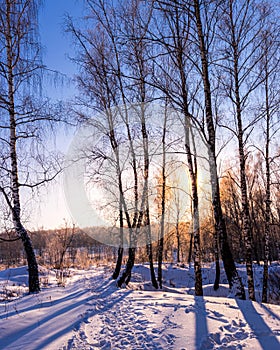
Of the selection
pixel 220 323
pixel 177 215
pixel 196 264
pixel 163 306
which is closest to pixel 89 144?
pixel 196 264

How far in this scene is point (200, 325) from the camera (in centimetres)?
347

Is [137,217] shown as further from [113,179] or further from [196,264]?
[196,264]

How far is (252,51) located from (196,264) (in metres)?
6.06

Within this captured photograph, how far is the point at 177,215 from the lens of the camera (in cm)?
2766

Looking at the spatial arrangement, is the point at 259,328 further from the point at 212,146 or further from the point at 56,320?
the point at 212,146

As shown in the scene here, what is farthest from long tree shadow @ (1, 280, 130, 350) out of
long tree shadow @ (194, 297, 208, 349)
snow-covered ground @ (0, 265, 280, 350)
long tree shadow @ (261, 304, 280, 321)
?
long tree shadow @ (261, 304, 280, 321)

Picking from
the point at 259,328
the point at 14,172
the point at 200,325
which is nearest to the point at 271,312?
the point at 259,328

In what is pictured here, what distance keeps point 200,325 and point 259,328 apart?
0.72m

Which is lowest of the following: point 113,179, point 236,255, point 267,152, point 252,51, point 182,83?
point 236,255

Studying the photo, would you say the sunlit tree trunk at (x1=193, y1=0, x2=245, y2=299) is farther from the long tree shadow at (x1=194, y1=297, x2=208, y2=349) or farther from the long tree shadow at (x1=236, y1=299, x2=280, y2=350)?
the long tree shadow at (x1=194, y1=297, x2=208, y2=349)

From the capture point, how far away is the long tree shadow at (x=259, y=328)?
9.58 feet

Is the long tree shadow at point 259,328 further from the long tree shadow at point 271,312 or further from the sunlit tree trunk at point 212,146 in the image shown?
the sunlit tree trunk at point 212,146

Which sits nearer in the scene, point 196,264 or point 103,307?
point 103,307

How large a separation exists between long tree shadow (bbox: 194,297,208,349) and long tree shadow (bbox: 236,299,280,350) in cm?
57
